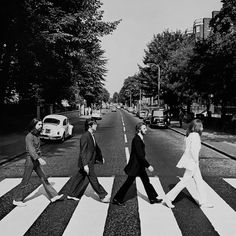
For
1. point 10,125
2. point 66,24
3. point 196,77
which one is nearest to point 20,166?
point 66,24

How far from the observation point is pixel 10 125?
2633cm

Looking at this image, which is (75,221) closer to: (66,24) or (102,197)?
(102,197)

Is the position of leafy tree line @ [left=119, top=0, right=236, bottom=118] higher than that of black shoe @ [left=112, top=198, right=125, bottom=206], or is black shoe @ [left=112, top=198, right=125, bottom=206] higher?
leafy tree line @ [left=119, top=0, right=236, bottom=118]

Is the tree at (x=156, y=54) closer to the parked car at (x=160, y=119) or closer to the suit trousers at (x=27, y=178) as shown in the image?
the parked car at (x=160, y=119)

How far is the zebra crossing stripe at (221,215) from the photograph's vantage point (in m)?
5.30

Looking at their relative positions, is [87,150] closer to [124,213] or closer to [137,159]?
[137,159]

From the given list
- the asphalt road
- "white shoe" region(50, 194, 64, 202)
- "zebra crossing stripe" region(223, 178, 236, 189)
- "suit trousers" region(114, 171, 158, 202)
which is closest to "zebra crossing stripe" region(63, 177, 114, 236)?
the asphalt road

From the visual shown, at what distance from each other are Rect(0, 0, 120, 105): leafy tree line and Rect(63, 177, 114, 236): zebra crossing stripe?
46.4 feet

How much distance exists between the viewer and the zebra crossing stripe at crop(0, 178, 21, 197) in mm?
7949

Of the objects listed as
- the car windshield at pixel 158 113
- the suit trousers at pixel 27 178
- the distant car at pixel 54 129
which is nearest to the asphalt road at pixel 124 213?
the suit trousers at pixel 27 178

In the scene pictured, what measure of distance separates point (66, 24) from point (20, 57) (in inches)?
158

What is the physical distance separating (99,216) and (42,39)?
15.4 meters

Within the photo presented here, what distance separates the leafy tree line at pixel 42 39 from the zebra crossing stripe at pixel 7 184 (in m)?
11.9

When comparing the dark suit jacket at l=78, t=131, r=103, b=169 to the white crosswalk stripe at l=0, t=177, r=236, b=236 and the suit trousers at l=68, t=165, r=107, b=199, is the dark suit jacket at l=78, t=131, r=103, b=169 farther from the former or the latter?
the white crosswalk stripe at l=0, t=177, r=236, b=236
